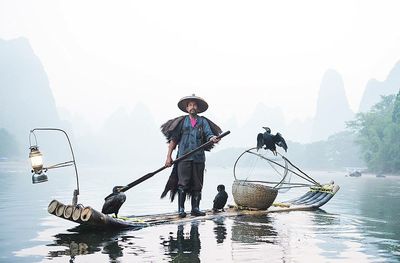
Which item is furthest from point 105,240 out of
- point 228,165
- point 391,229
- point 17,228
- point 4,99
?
point 4,99

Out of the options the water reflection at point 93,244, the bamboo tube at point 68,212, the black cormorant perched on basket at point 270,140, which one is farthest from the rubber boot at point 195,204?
the bamboo tube at point 68,212

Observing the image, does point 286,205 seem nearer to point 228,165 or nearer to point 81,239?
point 81,239

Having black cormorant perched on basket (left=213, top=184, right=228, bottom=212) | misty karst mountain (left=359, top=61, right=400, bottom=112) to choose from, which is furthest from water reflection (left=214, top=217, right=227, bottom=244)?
misty karst mountain (left=359, top=61, right=400, bottom=112)

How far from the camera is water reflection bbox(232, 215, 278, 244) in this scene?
22.0 feet

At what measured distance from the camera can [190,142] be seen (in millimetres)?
8562

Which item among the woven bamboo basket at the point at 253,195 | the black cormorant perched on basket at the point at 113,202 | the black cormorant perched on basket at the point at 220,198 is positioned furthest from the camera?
the woven bamboo basket at the point at 253,195

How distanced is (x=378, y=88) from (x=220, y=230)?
188m

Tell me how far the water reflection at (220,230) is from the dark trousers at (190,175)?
62 cm

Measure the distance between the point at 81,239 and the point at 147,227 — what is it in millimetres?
1332

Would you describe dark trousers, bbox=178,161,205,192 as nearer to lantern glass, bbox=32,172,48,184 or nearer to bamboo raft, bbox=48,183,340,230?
bamboo raft, bbox=48,183,340,230

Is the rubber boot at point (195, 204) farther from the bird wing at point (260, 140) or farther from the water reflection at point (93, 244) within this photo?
the water reflection at point (93, 244)

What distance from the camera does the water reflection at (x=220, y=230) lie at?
6684 mm

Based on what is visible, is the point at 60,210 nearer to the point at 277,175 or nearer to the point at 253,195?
the point at 253,195

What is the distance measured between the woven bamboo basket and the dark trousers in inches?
56.0
